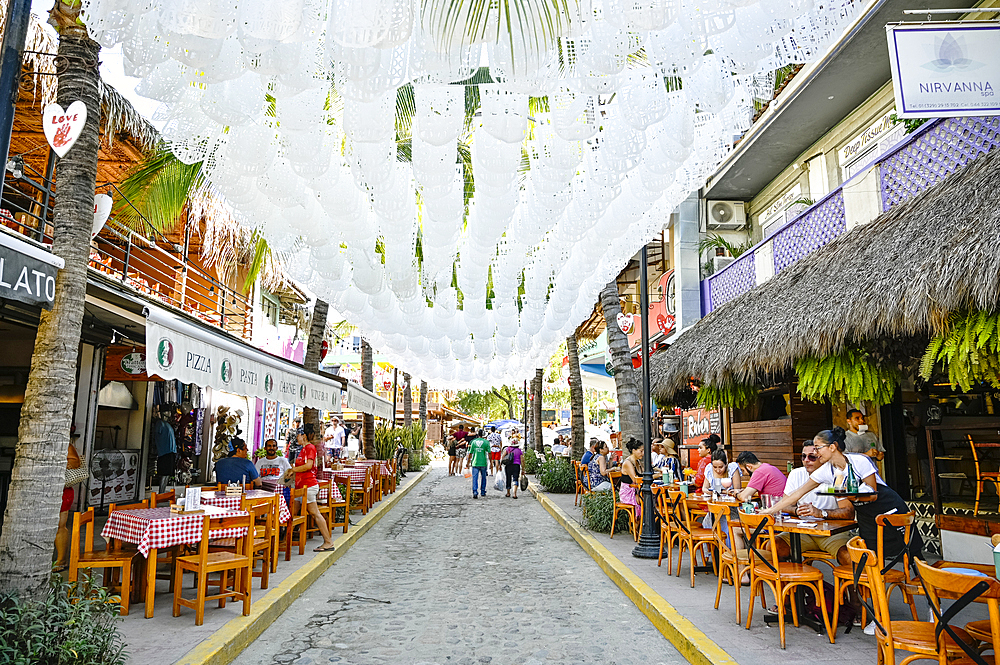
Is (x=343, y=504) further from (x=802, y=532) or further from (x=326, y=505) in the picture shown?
(x=802, y=532)

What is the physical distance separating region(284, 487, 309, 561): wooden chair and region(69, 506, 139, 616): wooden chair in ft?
8.92

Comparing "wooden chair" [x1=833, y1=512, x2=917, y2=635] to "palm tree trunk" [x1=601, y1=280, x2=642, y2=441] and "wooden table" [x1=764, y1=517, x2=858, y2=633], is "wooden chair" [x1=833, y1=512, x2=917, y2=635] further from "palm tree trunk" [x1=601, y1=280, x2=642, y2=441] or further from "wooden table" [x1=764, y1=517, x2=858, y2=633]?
"palm tree trunk" [x1=601, y1=280, x2=642, y2=441]

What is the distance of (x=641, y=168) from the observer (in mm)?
4289

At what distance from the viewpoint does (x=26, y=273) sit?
179 inches

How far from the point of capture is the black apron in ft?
16.8

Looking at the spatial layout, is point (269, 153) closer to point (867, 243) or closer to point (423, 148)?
point (423, 148)

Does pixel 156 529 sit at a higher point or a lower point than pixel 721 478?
lower

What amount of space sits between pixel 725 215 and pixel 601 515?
951cm

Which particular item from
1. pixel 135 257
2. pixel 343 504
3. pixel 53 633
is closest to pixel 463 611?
pixel 53 633

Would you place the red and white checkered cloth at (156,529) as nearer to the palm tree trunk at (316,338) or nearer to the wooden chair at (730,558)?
the wooden chair at (730,558)

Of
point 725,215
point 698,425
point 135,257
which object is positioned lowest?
point 698,425

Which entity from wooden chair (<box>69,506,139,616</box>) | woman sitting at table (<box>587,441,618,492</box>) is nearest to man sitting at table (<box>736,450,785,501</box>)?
woman sitting at table (<box>587,441,618,492</box>)

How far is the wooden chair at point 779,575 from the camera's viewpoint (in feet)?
17.4

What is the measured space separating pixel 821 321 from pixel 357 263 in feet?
17.5
